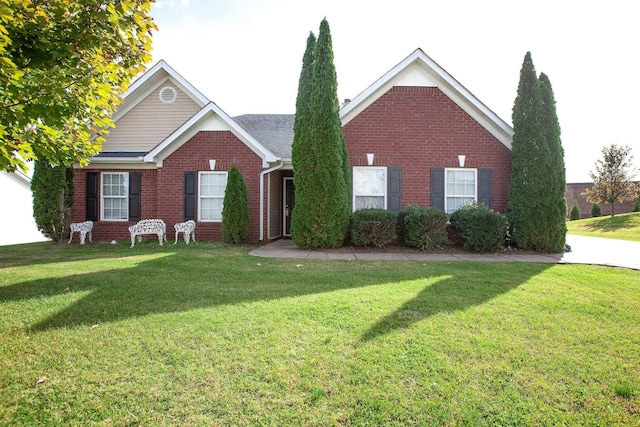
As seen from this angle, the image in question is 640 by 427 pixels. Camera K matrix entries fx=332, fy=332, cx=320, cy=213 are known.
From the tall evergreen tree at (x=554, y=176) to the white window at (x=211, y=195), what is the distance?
35.6 ft

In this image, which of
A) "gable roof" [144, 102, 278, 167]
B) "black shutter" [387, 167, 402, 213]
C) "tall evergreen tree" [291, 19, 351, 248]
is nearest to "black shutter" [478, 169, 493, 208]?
"black shutter" [387, 167, 402, 213]

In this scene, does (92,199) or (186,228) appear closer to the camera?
(186,228)

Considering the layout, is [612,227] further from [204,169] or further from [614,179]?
[204,169]

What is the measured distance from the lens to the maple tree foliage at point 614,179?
29.4 meters

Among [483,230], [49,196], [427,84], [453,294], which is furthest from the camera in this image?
[427,84]

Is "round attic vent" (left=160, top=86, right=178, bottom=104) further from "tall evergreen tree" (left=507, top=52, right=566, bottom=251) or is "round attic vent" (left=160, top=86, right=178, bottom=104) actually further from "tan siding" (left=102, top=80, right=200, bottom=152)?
"tall evergreen tree" (left=507, top=52, right=566, bottom=251)

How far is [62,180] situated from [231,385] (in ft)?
39.0

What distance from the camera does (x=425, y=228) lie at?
10086 millimetres

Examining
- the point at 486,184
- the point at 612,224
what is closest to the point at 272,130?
the point at 486,184

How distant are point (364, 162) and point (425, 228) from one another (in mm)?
3196

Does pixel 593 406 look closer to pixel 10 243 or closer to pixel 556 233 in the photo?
pixel 556 233

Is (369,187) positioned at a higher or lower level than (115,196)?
higher

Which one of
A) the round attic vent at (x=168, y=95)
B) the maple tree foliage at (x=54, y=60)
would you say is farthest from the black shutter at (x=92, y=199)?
the maple tree foliage at (x=54, y=60)

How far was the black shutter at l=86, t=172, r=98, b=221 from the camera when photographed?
41.9ft
